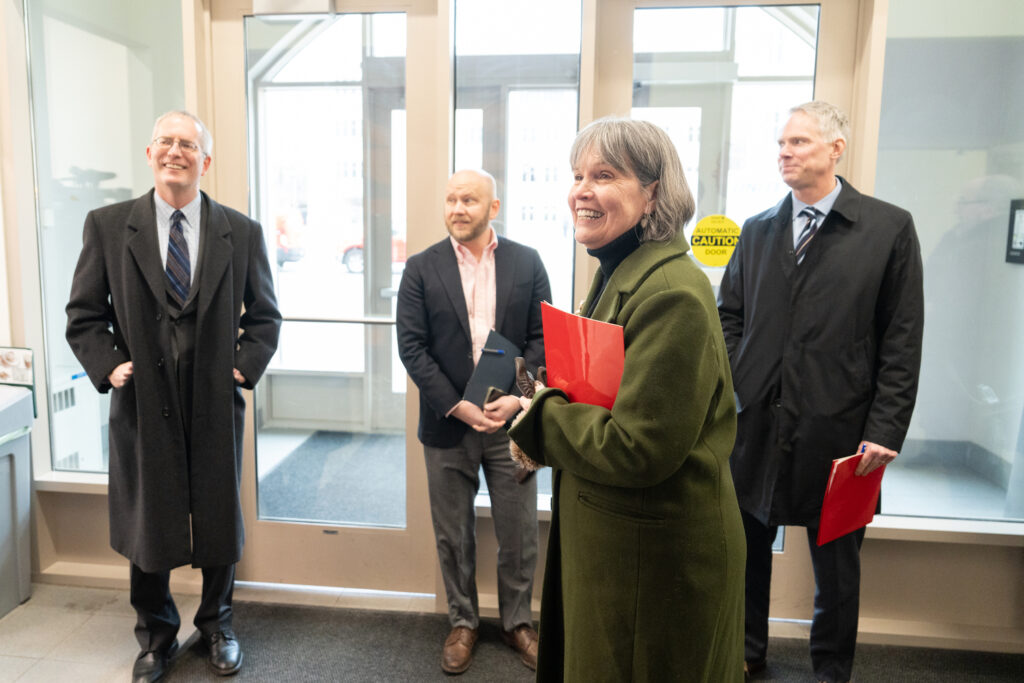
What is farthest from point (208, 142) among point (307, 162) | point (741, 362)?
point (741, 362)

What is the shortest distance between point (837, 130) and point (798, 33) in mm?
719

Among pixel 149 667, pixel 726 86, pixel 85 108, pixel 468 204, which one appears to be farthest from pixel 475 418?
pixel 85 108

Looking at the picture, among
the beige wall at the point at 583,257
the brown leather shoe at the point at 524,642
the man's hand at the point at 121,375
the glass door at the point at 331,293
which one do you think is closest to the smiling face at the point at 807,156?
the beige wall at the point at 583,257

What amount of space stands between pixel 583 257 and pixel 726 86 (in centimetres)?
79

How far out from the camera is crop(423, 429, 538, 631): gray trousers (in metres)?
2.51

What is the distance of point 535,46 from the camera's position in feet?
8.93

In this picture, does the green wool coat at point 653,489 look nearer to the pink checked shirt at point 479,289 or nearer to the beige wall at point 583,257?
the pink checked shirt at point 479,289

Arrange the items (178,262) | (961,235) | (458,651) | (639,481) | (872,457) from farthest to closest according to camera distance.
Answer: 1. (961,235)
2. (458,651)
3. (178,262)
4. (872,457)
5. (639,481)

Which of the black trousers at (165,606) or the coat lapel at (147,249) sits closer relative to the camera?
the coat lapel at (147,249)

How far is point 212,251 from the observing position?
7.55 ft

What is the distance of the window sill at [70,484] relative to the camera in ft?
9.85

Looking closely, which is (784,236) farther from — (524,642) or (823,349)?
(524,642)

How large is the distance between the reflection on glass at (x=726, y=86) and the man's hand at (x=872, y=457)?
40.5 inches

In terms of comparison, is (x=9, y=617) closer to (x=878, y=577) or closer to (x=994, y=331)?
(x=878, y=577)
